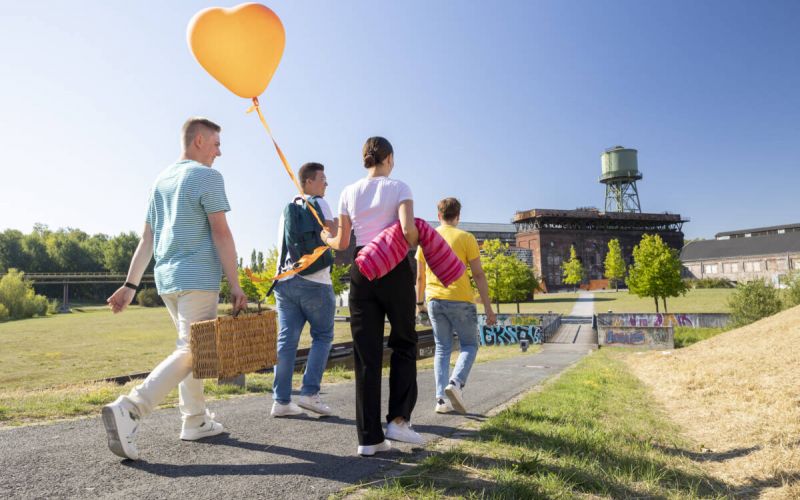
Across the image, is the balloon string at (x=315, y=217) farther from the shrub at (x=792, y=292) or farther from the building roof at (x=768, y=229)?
the building roof at (x=768, y=229)

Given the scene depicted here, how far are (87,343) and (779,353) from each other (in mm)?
34400

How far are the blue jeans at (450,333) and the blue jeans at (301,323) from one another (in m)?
1.10

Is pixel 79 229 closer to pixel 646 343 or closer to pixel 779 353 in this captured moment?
pixel 646 343

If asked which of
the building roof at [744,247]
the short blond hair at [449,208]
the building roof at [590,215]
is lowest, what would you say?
the short blond hair at [449,208]

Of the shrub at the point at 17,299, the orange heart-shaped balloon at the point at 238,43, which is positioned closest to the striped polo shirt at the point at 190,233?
the orange heart-shaped balloon at the point at 238,43

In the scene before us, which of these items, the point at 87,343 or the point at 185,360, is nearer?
the point at 185,360

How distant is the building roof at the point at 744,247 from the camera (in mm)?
69062

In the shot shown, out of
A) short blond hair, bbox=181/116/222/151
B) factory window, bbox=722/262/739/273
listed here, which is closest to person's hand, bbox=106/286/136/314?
short blond hair, bbox=181/116/222/151

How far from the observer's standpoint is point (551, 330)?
94.7ft

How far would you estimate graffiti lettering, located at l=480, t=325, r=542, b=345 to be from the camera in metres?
27.1

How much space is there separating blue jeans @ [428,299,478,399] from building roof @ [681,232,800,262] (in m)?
81.8

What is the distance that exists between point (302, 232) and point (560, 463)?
2.80 m

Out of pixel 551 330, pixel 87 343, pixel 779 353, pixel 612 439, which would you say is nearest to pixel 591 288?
pixel 551 330

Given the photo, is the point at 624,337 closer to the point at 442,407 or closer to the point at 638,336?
the point at 638,336
